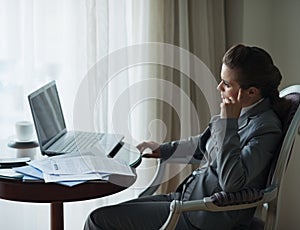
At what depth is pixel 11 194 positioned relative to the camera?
1.72 meters

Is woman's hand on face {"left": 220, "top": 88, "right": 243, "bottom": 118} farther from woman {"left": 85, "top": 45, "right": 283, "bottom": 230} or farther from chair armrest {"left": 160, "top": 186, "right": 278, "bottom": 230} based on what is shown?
chair armrest {"left": 160, "top": 186, "right": 278, "bottom": 230}

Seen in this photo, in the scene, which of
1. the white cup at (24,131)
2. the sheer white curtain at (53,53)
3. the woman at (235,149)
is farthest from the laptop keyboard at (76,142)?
the sheer white curtain at (53,53)

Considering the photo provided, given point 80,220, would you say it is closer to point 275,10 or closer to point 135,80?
point 135,80

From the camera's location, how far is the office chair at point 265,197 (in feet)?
5.58

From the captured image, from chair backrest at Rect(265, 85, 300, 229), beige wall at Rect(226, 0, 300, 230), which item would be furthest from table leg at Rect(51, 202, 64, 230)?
beige wall at Rect(226, 0, 300, 230)

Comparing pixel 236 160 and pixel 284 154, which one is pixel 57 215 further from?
pixel 284 154

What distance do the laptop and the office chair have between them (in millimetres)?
497

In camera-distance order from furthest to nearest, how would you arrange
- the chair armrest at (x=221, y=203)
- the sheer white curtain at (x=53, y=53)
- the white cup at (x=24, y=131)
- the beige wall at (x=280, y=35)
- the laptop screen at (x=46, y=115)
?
1. the beige wall at (x=280, y=35)
2. the sheer white curtain at (x=53, y=53)
3. the white cup at (x=24, y=131)
4. the laptop screen at (x=46, y=115)
5. the chair armrest at (x=221, y=203)

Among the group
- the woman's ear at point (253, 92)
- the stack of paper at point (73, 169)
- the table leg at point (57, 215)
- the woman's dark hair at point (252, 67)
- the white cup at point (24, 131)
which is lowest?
the table leg at point (57, 215)

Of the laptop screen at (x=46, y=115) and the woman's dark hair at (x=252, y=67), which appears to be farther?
the laptop screen at (x=46, y=115)

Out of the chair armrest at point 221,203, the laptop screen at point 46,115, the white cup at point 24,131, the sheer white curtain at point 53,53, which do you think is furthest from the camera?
the sheer white curtain at point 53,53

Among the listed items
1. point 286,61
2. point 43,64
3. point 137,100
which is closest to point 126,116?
point 137,100

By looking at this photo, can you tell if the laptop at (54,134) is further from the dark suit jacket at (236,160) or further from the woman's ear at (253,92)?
the woman's ear at (253,92)

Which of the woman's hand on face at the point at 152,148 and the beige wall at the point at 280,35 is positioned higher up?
the beige wall at the point at 280,35
